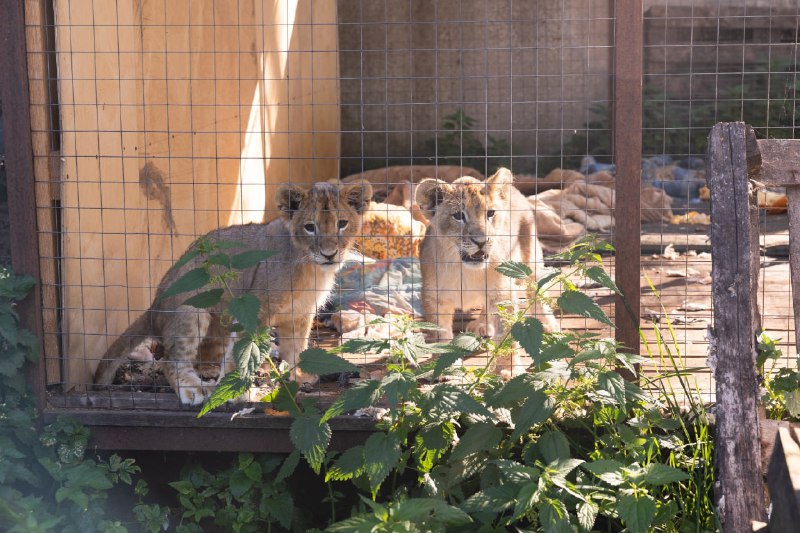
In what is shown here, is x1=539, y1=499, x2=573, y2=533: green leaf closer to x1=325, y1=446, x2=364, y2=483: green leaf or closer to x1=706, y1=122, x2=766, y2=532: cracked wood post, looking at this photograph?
x1=706, y1=122, x2=766, y2=532: cracked wood post

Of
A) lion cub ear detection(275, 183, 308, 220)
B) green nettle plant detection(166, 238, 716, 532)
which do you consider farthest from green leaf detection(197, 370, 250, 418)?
lion cub ear detection(275, 183, 308, 220)

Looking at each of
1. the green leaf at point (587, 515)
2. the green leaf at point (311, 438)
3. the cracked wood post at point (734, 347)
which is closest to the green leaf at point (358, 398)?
the green leaf at point (311, 438)

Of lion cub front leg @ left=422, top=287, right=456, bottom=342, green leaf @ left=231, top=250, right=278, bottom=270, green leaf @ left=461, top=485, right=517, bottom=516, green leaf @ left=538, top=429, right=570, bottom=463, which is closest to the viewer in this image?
green leaf @ left=461, top=485, right=517, bottom=516

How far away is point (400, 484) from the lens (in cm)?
502

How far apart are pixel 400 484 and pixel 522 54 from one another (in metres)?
9.43

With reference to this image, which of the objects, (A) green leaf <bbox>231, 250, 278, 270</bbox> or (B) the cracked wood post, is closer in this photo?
(B) the cracked wood post

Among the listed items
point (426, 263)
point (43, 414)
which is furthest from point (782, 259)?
point (43, 414)

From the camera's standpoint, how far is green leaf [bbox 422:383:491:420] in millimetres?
4133

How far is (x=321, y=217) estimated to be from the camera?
19.1ft

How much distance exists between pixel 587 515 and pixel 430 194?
9.45 feet

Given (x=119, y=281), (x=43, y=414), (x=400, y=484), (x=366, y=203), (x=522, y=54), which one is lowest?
(x=400, y=484)

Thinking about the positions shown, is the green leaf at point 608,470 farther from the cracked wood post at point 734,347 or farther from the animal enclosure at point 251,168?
the animal enclosure at point 251,168

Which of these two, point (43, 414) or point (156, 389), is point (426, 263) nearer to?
point (156, 389)

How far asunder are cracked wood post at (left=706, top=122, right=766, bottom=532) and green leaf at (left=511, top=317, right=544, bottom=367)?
695mm
